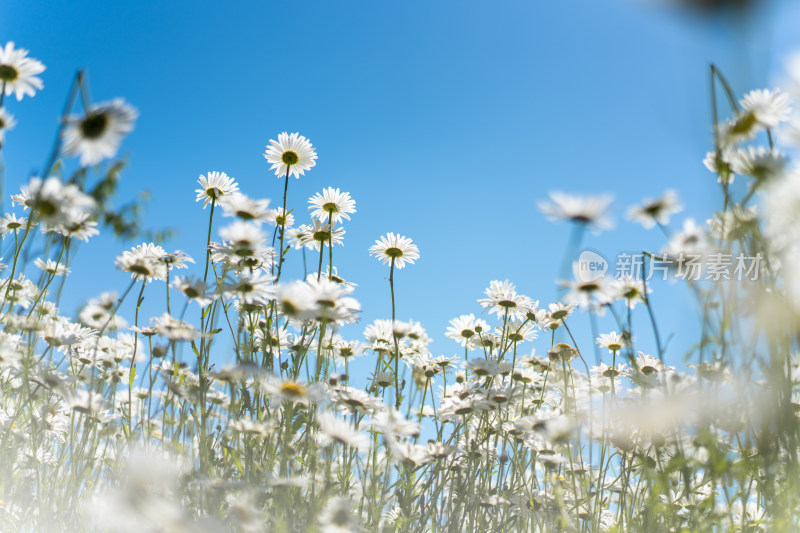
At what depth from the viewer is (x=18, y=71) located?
6.17 ft

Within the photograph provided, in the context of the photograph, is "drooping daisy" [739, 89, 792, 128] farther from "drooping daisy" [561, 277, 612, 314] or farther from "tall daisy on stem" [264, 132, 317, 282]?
"tall daisy on stem" [264, 132, 317, 282]

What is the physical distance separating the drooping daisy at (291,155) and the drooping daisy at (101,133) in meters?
1.41

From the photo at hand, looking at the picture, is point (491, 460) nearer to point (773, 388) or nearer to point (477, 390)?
point (477, 390)

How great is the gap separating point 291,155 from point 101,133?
149 centimetres

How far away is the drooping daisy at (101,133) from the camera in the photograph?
1413 mm

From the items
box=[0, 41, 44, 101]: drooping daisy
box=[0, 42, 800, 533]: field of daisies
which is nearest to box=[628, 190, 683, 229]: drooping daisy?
box=[0, 42, 800, 533]: field of daisies

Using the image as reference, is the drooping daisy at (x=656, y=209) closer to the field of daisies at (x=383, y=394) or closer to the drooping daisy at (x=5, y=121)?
the field of daisies at (x=383, y=394)

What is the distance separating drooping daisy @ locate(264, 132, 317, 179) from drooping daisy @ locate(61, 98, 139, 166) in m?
1.41

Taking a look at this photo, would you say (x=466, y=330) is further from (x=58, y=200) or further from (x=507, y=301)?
(x=58, y=200)

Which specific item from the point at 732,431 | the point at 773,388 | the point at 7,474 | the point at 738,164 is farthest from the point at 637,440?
the point at 7,474

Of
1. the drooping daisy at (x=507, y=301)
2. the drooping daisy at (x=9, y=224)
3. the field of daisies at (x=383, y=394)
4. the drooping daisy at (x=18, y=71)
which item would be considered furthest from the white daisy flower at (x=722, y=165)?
the drooping daisy at (x=9, y=224)

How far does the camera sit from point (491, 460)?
8.45ft

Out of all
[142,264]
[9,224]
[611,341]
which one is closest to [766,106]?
[611,341]

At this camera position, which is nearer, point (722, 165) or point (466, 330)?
point (722, 165)
